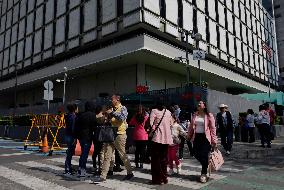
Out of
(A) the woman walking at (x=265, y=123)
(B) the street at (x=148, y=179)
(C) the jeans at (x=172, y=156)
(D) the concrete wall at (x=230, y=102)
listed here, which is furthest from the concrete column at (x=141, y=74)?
(C) the jeans at (x=172, y=156)

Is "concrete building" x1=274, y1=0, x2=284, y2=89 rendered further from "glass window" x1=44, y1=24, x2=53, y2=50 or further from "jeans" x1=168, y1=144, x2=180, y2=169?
"jeans" x1=168, y1=144, x2=180, y2=169

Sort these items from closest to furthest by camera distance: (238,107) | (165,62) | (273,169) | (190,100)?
(273,169) → (190,100) → (238,107) → (165,62)

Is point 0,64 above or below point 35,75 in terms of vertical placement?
above

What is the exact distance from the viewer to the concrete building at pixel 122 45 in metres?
27.1

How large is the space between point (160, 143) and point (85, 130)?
197 centimetres

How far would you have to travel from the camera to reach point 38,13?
133 feet

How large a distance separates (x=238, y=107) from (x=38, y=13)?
2982 centimetres

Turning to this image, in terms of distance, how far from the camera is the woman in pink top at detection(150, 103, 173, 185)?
6531 mm

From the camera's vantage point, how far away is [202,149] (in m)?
6.79

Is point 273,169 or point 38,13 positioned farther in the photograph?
point 38,13

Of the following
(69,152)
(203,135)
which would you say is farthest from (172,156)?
(69,152)

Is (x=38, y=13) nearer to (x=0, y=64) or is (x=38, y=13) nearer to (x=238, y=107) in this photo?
(x=0, y=64)

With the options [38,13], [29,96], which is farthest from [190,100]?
[29,96]

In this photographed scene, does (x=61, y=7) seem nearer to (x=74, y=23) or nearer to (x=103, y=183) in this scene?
(x=74, y=23)
